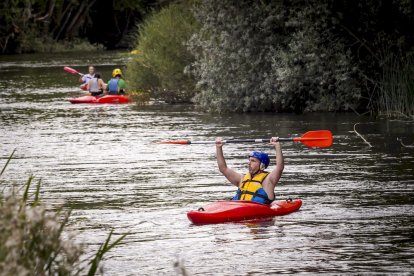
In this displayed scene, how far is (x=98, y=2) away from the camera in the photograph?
8094 centimetres

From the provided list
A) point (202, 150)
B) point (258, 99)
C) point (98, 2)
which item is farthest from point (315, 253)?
point (98, 2)

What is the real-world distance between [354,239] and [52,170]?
790cm

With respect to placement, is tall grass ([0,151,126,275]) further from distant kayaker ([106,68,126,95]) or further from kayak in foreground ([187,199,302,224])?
distant kayaker ([106,68,126,95])

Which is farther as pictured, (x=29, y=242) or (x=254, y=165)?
(x=254, y=165)

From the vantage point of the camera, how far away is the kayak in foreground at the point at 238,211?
44.7 feet

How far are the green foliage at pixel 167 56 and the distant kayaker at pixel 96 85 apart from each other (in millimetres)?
1250

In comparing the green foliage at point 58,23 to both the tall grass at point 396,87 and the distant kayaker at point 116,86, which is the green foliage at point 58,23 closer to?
the distant kayaker at point 116,86

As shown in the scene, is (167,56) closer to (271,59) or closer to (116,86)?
(116,86)

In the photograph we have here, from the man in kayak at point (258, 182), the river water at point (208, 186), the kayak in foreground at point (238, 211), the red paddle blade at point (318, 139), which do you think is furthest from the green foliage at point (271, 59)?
the kayak in foreground at point (238, 211)

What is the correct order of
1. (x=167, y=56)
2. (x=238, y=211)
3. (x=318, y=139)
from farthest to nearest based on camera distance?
(x=167, y=56) < (x=318, y=139) < (x=238, y=211)

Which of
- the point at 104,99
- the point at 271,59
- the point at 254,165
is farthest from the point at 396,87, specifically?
the point at 254,165

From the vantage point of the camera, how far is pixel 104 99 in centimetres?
3412

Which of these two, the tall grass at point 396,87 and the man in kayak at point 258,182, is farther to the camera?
the tall grass at point 396,87

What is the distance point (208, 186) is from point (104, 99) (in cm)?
1745
